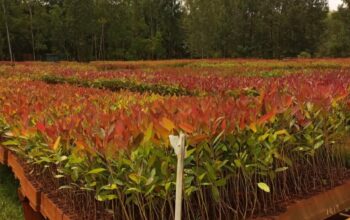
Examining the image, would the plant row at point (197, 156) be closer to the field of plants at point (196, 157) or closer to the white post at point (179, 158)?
the field of plants at point (196, 157)

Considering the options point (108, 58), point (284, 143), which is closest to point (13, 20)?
point (108, 58)

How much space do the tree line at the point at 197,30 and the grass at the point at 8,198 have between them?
39117mm

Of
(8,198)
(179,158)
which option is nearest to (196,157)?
(179,158)

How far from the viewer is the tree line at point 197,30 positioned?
4375 centimetres

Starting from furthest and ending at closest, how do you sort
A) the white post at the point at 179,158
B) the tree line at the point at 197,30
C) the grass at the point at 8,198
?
the tree line at the point at 197,30, the grass at the point at 8,198, the white post at the point at 179,158

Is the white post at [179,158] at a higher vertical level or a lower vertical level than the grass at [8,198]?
higher

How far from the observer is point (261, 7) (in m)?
47.0

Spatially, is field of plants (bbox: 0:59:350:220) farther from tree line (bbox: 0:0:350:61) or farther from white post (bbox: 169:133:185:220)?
tree line (bbox: 0:0:350:61)

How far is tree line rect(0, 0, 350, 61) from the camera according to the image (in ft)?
144

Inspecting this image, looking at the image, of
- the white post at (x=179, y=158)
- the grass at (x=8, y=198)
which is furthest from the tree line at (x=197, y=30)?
the white post at (x=179, y=158)

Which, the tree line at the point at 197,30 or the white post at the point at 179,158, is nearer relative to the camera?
the white post at the point at 179,158

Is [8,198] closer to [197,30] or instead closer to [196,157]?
[196,157]

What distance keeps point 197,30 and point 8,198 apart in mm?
43696

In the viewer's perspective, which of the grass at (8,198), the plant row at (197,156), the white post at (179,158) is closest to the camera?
the white post at (179,158)
